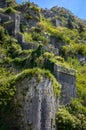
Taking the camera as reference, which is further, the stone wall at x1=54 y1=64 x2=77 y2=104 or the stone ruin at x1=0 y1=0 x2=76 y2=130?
the stone wall at x1=54 y1=64 x2=77 y2=104

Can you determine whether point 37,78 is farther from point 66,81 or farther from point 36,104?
point 66,81

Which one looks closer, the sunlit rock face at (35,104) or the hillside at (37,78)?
the sunlit rock face at (35,104)

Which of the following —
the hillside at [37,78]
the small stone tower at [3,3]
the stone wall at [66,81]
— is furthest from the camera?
the small stone tower at [3,3]

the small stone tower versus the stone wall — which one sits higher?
the small stone tower

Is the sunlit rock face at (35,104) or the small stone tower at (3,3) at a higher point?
the small stone tower at (3,3)

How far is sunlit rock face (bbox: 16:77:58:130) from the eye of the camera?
35.2 m

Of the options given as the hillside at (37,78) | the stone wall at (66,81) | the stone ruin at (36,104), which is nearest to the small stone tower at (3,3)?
the hillside at (37,78)

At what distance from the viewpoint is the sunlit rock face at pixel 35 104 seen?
35.2 metres

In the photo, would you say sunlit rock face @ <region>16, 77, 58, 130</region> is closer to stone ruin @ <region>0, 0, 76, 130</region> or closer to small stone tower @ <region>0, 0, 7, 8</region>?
stone ruin @ <region>0, 0, 76, 130</region>

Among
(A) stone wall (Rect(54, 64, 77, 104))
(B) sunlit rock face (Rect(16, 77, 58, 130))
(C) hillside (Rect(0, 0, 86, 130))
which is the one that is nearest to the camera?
(B) sunlit rock face (Rect(16, 77, 58, 130))

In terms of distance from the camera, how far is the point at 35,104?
1400 inches

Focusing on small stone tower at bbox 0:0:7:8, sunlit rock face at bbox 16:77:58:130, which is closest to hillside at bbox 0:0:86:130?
sunlit rock face at bbox 16:77:58:130

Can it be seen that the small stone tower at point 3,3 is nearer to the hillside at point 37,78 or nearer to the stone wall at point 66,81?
the hillside at point 37,78

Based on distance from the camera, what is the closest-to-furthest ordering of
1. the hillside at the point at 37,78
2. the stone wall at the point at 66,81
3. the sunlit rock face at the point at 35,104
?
the sunlit rock face at the point at 35,104 < the hillside at the point at 37,78 < the stone wall at the point at 66,81
